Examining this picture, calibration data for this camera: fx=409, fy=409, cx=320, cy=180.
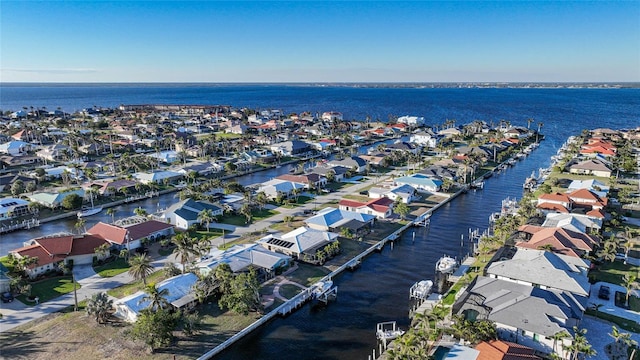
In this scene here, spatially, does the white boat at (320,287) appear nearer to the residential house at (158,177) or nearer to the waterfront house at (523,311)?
the waterfront house at (523,311)

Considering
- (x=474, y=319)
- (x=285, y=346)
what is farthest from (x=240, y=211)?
(x=474, y=319)

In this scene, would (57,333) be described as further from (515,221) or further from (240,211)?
(515,221)

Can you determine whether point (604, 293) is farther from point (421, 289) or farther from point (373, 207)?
point (373, 207)

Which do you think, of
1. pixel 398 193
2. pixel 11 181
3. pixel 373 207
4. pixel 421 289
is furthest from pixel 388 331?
pixel 11 181

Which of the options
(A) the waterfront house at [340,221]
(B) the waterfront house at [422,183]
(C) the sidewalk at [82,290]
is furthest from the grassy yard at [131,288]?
(B) the waterfront house at [422,183]

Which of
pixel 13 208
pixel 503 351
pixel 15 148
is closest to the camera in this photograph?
pixel 503 351

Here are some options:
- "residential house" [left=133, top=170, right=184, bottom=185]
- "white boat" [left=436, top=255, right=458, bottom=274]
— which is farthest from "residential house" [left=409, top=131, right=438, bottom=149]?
"white boat" [left=436, top=255, right=458, bottom=274]
